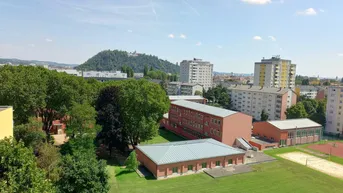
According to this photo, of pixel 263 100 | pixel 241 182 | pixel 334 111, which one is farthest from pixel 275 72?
pixel 241 182

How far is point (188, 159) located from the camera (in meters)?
27.8

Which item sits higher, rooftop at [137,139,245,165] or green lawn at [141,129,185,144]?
rooftop at [137,139,245,165]

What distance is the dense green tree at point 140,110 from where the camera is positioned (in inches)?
1254

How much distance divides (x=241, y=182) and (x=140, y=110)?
1485 centimetres

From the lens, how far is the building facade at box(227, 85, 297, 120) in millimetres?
60844

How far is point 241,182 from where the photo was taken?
25859 mm

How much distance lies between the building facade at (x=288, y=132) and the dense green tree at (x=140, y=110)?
17112 millimetres

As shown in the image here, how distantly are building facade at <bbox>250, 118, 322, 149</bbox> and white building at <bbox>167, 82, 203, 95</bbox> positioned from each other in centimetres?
4652

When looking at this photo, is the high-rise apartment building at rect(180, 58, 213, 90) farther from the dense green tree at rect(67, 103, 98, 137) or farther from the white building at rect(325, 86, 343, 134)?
the dense green tree at rect(67, 103, 98, 137)

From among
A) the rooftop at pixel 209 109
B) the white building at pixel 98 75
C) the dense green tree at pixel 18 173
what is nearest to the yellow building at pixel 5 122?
the dense green tree at pixel 18 173

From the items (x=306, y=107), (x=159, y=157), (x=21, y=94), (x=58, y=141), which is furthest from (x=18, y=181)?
(x=306, y=107)

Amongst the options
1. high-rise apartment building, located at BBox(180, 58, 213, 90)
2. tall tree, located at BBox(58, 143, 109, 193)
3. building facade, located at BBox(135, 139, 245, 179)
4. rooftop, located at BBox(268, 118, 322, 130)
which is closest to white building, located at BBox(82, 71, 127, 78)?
high-rise apartment building, located at BBox(180, 58, 213, 90)

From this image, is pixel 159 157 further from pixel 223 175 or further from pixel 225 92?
pixel 225 92

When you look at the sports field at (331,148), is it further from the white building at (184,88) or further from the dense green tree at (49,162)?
the white building at (184,88)
